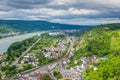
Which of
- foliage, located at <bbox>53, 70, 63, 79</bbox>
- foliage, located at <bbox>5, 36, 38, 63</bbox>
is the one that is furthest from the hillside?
foliage, located at <bbox>5, 36, 38, 63</bbox>

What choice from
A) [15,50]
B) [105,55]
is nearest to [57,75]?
[105,55]

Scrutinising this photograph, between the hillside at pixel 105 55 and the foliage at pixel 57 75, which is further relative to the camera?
the foliage at pixel 57 75

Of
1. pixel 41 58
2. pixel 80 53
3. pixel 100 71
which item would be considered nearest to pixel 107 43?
pixel 80 53

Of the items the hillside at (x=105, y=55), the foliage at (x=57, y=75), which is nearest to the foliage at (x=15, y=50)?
the hillside at (x=105, y=55)

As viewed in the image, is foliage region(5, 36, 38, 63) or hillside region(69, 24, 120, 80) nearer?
hillside region(69, 24, 120, 80)

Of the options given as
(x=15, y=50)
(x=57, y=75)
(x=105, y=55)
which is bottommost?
(x=15, y=50)

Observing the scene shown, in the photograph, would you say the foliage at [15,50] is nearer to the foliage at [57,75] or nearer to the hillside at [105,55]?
the hillside at [105,55]

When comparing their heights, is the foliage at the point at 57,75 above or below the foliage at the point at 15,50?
above

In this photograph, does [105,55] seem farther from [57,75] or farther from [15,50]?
[15,50]

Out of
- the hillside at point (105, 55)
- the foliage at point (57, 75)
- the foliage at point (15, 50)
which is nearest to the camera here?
the hillside at point (105, 55)

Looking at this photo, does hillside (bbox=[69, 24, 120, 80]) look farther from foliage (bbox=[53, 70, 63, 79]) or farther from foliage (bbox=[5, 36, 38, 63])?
foliage (bbox=[5, 36, 38, 63])

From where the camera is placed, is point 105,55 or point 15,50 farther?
point 15,50

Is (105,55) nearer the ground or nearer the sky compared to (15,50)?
nearer the sky
